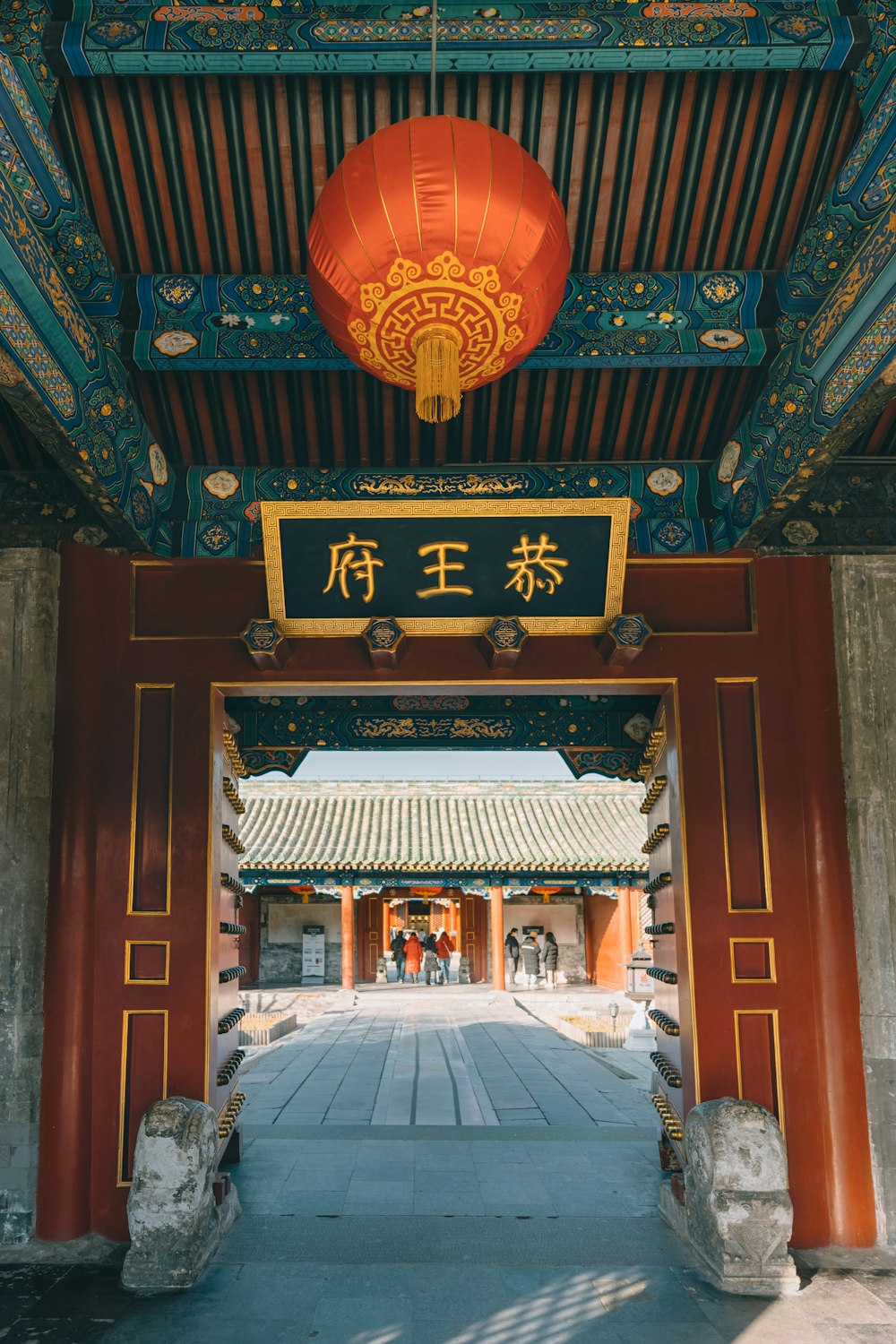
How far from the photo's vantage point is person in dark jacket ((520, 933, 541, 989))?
21562 mm

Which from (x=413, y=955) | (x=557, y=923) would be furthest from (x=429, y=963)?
(x=557, y=923)

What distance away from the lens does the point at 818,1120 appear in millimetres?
4152

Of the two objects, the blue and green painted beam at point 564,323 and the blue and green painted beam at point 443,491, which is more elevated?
the blue and green painted beam at point 564,323

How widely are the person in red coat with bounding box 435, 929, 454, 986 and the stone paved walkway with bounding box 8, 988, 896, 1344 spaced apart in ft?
49.7

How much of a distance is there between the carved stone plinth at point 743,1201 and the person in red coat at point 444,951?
61.7 feet

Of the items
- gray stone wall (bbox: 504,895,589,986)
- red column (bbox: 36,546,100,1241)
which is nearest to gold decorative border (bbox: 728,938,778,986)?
red column (bbox: 36,546,100,1241)

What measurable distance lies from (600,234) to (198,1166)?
416 centimetres

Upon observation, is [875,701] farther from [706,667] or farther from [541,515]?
[541,515]

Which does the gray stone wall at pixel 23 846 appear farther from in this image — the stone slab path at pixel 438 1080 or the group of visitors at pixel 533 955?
the group of visitors at pixel 533 955

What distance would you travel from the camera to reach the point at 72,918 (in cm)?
433

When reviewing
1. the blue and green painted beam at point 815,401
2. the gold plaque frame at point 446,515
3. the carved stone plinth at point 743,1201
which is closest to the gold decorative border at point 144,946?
the gold plaque frame at point 446,515

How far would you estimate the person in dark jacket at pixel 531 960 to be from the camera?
21562 mm

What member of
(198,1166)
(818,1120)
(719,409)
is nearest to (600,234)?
(719,409)

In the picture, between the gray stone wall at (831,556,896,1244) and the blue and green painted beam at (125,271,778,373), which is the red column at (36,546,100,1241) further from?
the gray stone wall at (831,556,896,1244)
